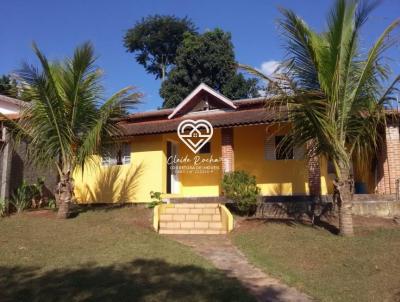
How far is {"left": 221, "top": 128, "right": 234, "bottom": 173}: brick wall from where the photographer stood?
13.3 meters

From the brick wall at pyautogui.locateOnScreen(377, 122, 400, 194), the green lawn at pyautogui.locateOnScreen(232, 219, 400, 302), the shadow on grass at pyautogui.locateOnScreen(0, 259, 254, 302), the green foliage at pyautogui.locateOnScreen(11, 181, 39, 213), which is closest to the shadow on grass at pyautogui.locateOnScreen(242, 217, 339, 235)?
the green lawn at pyautogui.locateOnScreen(232, 219, 400, 302)

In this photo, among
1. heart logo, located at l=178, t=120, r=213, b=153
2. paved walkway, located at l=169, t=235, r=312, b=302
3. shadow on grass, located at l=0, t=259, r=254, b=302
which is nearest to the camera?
shadow on grass, located at l=0, t=259, r=254, b=302

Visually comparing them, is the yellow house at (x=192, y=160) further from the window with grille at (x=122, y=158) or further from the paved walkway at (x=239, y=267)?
the paved walkway at (x=239, y=267)

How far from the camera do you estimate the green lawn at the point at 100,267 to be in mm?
5266

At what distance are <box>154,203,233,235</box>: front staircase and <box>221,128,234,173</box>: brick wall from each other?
157cm

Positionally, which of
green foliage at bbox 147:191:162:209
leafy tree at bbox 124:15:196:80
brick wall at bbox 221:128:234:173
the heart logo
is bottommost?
green foliage at bbox 147:191:162:209

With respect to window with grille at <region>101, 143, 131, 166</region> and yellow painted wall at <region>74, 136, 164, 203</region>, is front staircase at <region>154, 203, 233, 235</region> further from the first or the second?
window with grille at <region>101, 143, 131, 166</region>

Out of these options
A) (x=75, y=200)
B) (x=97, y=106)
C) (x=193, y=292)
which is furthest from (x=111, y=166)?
(x=193, y=292)

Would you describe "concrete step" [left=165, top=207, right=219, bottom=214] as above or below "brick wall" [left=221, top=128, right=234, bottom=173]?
below

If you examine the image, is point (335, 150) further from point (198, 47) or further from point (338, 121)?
point (198, 47)

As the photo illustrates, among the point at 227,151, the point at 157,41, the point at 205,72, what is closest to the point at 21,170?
the point at 227,151

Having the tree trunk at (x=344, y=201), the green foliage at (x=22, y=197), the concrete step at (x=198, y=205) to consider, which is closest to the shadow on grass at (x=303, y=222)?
the tree trunk at (x=344, y=201)

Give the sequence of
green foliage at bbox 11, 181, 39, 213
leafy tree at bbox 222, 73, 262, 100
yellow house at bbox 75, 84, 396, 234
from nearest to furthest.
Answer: green foliage at bbox 11, 181, 39, 213 < yellow house at bbox 75, 84, 396, 234 < leafy tree at bbox 222, 73, 262, 100

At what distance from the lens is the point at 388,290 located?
5648mm
